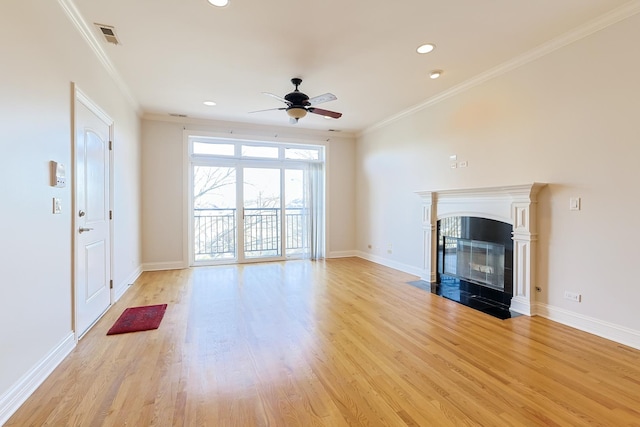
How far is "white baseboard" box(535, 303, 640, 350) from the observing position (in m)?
2.49

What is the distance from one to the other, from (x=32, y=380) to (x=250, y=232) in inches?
172

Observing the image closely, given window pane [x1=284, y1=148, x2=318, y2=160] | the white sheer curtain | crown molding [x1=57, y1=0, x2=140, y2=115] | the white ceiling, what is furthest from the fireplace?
crown molding [x1=57, y1=0, x2=140, y2=115]

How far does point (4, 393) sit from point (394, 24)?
12.4 feet

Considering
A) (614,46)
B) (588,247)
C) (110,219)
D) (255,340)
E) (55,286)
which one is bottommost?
(255,340)

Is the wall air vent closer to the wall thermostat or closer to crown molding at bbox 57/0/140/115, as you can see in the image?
crown molding at bbox 57/0/140/115

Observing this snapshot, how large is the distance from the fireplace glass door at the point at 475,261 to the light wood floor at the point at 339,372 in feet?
2.15

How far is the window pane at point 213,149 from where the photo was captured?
582 cm

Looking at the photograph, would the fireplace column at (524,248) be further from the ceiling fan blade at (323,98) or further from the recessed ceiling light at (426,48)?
the ceiling fan blade at (323,98)

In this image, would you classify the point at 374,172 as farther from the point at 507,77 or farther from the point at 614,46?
the point at 614,46

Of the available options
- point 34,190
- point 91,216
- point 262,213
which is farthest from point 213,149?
point 34,190

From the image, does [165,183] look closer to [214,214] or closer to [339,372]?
[214,214]

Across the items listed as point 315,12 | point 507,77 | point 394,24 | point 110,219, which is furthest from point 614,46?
point 110,219

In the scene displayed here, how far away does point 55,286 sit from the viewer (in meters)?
2.22

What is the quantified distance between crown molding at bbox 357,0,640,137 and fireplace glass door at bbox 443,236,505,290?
207 cm
